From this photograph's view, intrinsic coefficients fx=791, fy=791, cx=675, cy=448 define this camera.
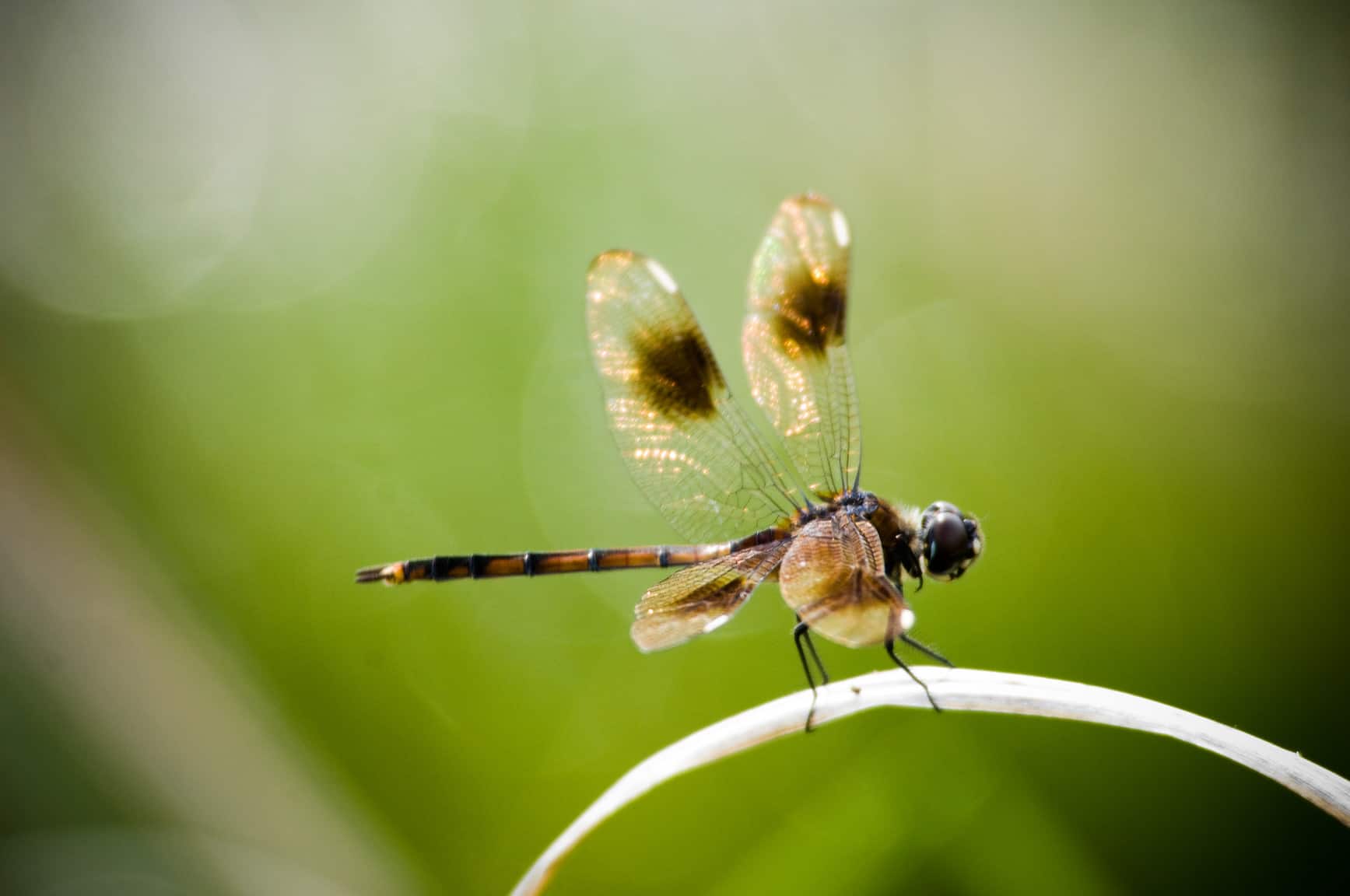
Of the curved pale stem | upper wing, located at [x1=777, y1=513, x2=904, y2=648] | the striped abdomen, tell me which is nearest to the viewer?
the curved pale stem

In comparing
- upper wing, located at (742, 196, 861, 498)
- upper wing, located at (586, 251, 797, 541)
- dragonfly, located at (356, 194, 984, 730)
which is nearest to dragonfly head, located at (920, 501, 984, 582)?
dragonfly, located at (356, 194, 984, 730)

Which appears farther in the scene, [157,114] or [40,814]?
[157,114]

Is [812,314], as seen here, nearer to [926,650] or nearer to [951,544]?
[951,544]

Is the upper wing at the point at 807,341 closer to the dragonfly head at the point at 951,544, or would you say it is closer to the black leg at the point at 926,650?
the dragonfly head at the point at 951,544

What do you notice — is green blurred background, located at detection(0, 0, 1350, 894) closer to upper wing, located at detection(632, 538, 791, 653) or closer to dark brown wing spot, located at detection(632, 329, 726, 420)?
upper wing, located at detection(632, 538, 791, 653)

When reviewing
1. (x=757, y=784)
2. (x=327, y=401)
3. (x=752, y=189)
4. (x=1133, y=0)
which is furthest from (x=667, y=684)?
(x=1133, y=0)

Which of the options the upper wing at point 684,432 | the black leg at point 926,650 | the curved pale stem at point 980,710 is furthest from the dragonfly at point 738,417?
the curved pale stem at point 980,710

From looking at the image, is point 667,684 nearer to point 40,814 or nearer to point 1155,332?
point 40,814
